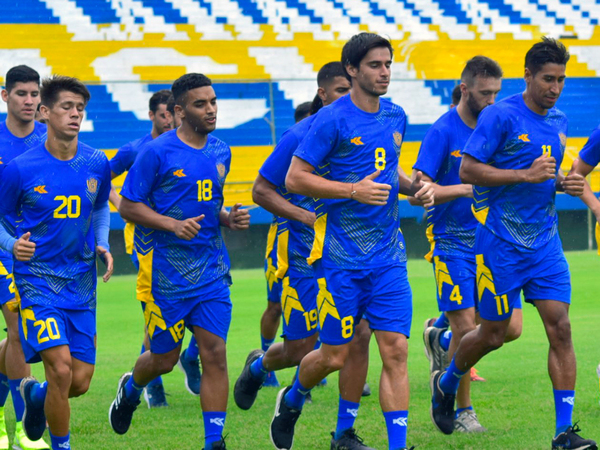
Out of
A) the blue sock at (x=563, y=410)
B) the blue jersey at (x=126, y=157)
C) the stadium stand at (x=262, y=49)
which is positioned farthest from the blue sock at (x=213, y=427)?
the stadium stand at (x=262, y=49)

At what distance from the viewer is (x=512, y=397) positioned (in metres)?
7.66

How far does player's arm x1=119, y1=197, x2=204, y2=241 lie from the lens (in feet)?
19.1

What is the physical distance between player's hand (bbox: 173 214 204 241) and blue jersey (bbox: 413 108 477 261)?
1.91m

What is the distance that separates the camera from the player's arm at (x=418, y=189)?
18.2 feet

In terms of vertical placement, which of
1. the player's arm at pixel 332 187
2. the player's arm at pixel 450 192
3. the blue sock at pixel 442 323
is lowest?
the blue sock at pixel 442 323

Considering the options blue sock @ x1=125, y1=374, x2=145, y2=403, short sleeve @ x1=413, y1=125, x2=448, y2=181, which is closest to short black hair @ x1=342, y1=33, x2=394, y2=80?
short sleeve @ x1=413, y1=125, x2=448, y2=181

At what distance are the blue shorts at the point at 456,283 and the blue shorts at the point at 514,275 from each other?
2.68 ft

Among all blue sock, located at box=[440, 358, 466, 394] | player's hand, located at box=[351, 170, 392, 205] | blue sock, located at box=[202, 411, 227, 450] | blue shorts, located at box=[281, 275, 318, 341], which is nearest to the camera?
player's hand, located at box=[351, 170, 392, 205]

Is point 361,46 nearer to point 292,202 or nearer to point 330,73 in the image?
point 330,73

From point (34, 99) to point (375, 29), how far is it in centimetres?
1877

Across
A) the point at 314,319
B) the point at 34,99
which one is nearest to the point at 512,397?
the point at 314,319

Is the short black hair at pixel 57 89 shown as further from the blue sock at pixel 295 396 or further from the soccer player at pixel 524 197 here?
the soccer player at pixel 524 197

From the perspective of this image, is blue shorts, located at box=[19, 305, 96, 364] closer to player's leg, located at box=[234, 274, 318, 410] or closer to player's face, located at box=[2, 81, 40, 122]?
player's leg, located at box=[234, 274, 318, 410]

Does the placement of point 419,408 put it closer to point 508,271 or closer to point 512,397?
point 512,397
